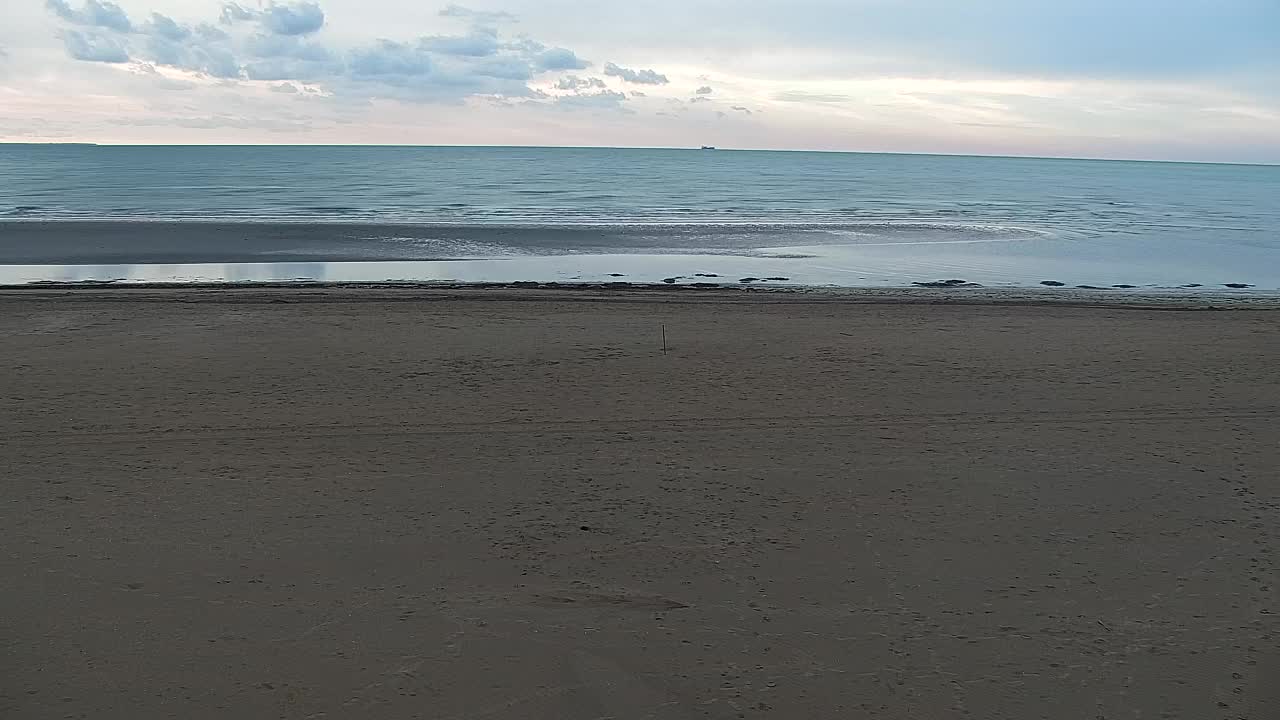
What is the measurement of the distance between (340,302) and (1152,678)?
42.5ft

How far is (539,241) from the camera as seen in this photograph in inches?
1105

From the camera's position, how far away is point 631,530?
638 cm

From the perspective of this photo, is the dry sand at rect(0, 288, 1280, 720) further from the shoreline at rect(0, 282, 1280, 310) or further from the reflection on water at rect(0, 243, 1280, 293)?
the reflection on water at rect(0, 243, 1280, 293)

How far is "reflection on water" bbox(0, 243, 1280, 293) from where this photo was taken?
65.8ft

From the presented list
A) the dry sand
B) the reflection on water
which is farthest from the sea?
the dry sand

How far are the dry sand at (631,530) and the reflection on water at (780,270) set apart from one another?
320 inches

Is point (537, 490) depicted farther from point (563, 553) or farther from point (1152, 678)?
point (1152, 678)

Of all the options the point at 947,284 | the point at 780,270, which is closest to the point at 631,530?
the point at 947,284

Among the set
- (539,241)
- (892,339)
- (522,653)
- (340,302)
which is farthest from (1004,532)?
(539,241)

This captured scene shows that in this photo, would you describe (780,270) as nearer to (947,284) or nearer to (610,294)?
(947,284)

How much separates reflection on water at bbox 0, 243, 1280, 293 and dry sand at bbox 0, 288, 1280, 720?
814 centimetres

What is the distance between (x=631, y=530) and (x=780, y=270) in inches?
648

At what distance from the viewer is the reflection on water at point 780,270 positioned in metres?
20.1

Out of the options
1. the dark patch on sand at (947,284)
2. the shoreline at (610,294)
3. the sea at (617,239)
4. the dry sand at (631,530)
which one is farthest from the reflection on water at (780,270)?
the dry sand at (631,530)
